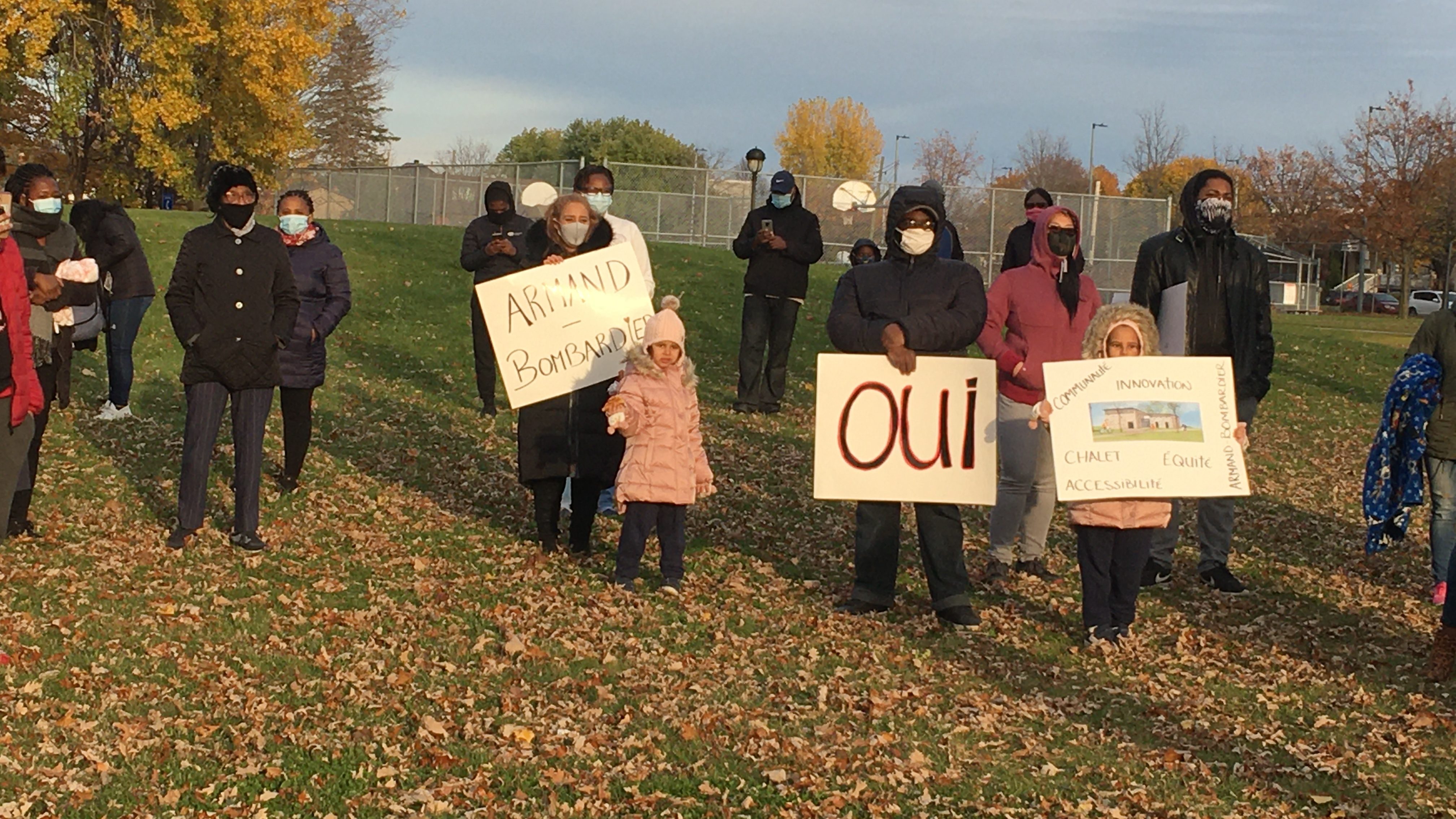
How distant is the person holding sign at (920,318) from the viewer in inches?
332

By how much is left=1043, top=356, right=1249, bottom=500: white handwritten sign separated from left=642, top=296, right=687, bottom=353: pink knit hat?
2178 mm

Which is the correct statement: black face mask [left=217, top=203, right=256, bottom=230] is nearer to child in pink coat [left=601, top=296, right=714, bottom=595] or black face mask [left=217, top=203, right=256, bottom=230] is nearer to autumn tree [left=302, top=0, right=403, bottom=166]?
child in pink coat [left=601, top=296, right=714, bottom=595]

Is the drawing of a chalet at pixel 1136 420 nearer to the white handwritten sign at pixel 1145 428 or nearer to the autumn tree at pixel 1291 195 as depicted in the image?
the white handwritten sign at pixel 1145 428

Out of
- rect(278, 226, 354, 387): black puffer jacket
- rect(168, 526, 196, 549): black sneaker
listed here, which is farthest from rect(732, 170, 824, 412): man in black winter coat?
rect(168, 526, 196, 549): black sneaker

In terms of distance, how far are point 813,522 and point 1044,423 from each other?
3749 mm

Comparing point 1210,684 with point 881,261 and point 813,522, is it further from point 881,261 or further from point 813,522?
point 813,522

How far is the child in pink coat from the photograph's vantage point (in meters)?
9.03

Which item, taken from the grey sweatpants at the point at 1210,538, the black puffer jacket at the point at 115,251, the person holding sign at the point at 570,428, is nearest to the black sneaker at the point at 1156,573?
the grey sweatpants at the point at 1210,538

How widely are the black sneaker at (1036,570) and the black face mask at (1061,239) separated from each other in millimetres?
1976

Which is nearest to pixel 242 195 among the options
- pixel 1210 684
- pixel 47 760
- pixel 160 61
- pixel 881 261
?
pixel 881 261

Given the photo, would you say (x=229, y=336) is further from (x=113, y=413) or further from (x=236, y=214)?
(x=113, y=413)

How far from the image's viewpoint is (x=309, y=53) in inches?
1602

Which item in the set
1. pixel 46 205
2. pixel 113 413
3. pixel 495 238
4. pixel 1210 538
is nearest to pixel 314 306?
pixel 46 205

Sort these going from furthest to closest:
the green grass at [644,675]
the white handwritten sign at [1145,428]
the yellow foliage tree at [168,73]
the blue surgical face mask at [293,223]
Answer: the yellow foliage tree at [168,73] → the blue surgical face mask at [293,223] → the white handwritten sign at [1145,428] → the green grass at [644,675]
